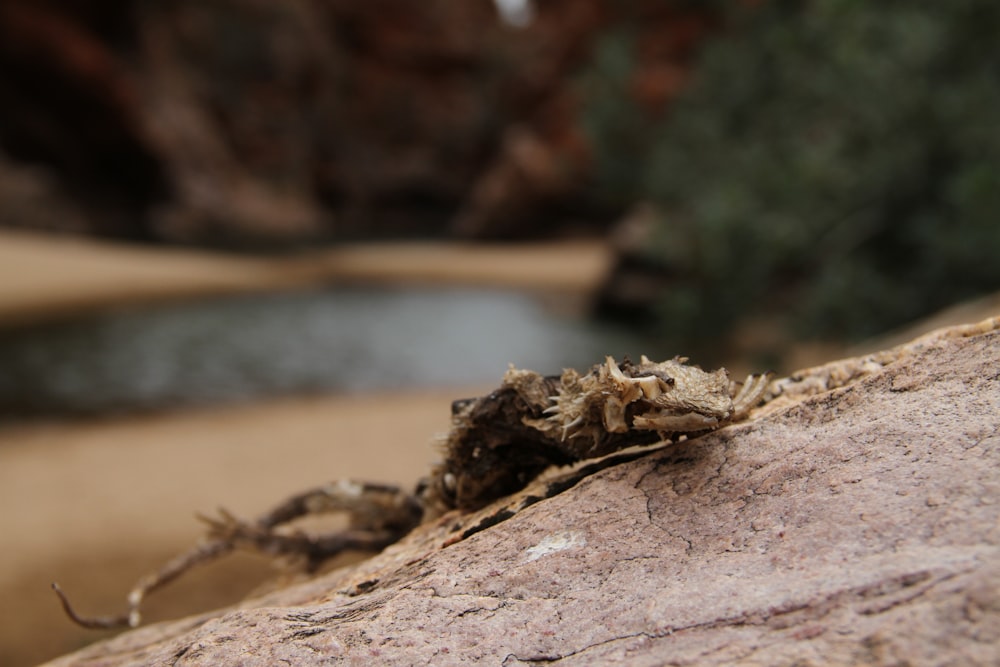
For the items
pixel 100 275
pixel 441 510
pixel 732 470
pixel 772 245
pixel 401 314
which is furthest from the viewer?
pixel 100 275

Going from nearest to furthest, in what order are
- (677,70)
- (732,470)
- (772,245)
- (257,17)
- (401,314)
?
(732,470), (772,245), (401,314), (677,70), (257,17)

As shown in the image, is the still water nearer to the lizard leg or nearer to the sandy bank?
the sandy bank

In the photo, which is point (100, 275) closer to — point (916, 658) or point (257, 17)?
point (257, 17)

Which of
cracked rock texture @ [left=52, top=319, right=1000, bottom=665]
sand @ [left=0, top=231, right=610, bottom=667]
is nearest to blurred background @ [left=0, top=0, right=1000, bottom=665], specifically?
sand @ [left=0, top=231, right=610, bottom=667]

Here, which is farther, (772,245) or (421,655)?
(772,245)

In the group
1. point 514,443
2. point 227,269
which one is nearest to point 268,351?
point 227,269

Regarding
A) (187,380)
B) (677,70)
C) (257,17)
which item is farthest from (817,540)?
(257,17)

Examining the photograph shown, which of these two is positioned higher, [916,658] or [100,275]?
[100,275]
